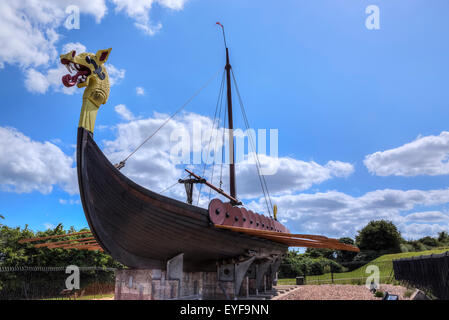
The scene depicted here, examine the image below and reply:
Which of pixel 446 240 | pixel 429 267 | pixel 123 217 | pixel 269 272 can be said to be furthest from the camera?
pixel 446 240

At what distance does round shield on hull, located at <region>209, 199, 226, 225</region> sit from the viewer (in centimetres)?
824

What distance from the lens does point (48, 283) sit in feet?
45.8

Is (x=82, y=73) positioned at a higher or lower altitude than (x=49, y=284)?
higher

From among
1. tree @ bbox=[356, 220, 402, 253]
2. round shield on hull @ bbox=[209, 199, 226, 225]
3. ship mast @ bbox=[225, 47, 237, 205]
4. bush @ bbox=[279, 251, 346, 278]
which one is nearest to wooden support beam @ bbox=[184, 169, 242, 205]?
ship mast @ bbox=[225, 47, 237, 205]

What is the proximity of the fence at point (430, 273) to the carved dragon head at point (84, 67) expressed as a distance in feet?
29.5

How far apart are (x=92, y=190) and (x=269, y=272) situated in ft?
35.7

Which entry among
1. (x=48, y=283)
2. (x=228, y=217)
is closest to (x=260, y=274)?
(x=228, y=217)

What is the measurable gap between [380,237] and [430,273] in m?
21.5

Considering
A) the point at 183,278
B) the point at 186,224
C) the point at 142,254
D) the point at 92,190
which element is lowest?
the point at 183,278

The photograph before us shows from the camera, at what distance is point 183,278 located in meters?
9.27

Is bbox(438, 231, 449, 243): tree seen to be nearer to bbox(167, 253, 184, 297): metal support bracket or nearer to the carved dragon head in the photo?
bbox(167, 253, 184, 297): metal support bracket

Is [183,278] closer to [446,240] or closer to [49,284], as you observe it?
[49,284]

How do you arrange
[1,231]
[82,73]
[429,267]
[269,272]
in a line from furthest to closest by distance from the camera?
[269,272] < [1,231] < [429,267] < [82,73]
